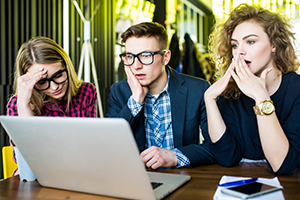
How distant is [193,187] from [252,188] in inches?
7.0

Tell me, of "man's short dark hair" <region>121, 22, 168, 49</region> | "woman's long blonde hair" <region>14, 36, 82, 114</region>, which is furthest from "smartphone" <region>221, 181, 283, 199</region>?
"woman's long blonde hair" <region>14, 36, 82, 114</region>

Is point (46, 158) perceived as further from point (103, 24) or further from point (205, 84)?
point (103, 24)

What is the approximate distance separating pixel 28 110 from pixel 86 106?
1.37 feet

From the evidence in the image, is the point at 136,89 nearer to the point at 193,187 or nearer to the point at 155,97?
the point at 155,97

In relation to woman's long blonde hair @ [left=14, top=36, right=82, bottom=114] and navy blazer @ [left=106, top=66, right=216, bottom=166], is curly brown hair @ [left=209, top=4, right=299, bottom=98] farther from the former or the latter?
woman's long blonde hair @ [left=14, top=36, right=82, bottom=114]

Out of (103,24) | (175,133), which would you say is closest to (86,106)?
(175,133)

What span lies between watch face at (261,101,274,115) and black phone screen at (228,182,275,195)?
0.39 m

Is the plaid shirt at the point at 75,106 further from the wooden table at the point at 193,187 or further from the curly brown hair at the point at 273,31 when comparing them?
the curly brown hair at the point at 273,31

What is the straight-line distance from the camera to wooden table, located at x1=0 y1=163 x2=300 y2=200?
77 centimetres

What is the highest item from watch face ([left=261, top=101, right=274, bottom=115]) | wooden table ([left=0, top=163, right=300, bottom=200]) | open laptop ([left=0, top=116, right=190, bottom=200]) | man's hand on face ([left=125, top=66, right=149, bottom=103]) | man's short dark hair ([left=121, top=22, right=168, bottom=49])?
man's short dark hair ([left=121, top=22, right=168, bottom=49])

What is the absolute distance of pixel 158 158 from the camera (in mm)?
1087

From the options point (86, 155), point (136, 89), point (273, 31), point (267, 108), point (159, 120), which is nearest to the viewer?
point (86, 155)

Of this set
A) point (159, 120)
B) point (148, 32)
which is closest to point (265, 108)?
point (159, 120)

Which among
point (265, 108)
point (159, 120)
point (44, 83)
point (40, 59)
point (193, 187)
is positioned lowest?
point (193, 187)
